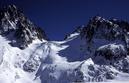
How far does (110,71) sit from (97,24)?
29.6 meters

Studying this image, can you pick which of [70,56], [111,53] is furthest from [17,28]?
[111,53]

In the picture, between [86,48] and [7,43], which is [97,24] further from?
[7,43]

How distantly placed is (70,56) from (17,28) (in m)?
34.6

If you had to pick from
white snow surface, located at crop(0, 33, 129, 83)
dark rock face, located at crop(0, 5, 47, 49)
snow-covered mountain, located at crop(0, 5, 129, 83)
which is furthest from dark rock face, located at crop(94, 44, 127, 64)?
dark rock face, located at crop(0, 5, 47, 49)

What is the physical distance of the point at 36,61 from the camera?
388 ft

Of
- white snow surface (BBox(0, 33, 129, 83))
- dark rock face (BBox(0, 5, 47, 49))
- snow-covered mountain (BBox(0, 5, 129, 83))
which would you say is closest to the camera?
white snow surface (BBox(0, 33, 129, 83))

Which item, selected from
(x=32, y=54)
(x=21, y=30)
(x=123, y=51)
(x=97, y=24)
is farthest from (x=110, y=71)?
(x=21, y=30)

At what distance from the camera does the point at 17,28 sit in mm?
136500

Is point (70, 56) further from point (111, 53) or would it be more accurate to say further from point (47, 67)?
point (111, 53)

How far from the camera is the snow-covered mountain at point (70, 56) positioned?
3989 inches

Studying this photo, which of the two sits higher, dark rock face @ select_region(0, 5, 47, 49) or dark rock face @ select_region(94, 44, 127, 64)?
dark rock face @ select_region(0, 5, 47, 49)

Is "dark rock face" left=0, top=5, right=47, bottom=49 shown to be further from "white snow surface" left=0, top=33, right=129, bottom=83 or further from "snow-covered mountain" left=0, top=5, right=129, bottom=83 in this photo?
"white snow surface" left=0, top=33, right=129, bottom=83

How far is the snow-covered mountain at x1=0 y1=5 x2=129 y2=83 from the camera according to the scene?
332ft

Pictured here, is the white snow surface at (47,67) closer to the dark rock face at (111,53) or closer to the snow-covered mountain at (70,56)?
the snow-covered mountain at (70,56)
